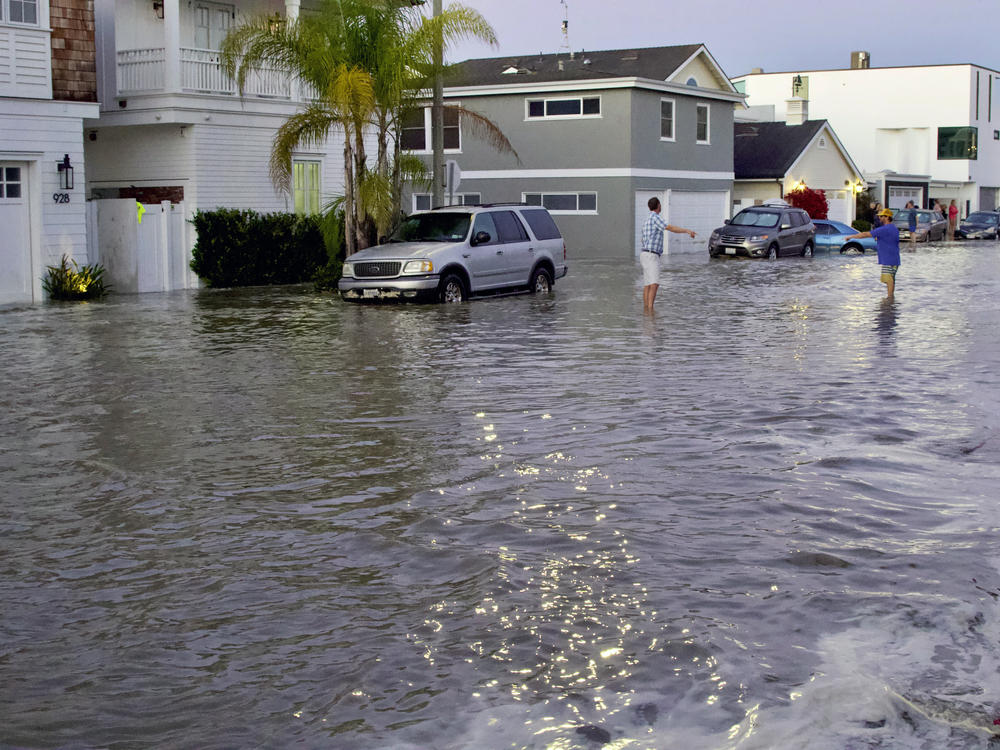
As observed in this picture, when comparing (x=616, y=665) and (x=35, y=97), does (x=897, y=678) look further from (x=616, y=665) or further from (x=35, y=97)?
(x=35, y=97)

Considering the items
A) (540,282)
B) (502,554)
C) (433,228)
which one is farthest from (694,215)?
(502,554)

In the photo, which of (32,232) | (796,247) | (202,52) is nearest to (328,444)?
(32,232)

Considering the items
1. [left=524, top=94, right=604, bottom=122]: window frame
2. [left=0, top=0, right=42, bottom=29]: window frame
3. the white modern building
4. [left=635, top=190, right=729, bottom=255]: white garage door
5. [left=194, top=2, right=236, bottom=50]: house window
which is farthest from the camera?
the white modern building

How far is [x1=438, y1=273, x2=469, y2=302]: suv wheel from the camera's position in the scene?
2250 cm

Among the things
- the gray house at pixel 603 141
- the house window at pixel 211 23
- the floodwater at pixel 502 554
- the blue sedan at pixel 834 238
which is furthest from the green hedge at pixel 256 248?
the blue sedan at pixel 834 238

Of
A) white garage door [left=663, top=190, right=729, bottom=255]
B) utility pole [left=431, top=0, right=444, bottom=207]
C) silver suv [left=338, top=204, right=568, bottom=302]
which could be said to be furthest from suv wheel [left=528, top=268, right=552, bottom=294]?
white garage door [left=663, top=190, right=729, bottom=255]

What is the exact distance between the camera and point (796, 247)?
42062 mm

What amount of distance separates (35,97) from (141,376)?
1205cm

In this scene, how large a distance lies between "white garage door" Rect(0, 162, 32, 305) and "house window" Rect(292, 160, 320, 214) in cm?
739

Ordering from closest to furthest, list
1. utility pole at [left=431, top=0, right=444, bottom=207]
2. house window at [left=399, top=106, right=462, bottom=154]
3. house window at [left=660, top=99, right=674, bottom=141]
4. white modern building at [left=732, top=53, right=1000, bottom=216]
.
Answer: utility pole at [left=431, top=0, right=444, bottom=207] → house window at [left=660, top=99, right=674, bottom=141] → house window at [left=399, top=106, right=462, bottom=154] → white modern building at [left=732, top=53, right=1000, bottom=216]

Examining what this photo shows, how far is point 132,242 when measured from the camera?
87.4ft

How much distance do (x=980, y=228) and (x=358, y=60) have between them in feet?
141

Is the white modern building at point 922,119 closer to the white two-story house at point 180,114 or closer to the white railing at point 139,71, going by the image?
the white two-story house at point 180,114

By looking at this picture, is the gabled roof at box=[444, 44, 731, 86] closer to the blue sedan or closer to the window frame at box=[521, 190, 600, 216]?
the window frame at box=[521, 190, 600, 216]
